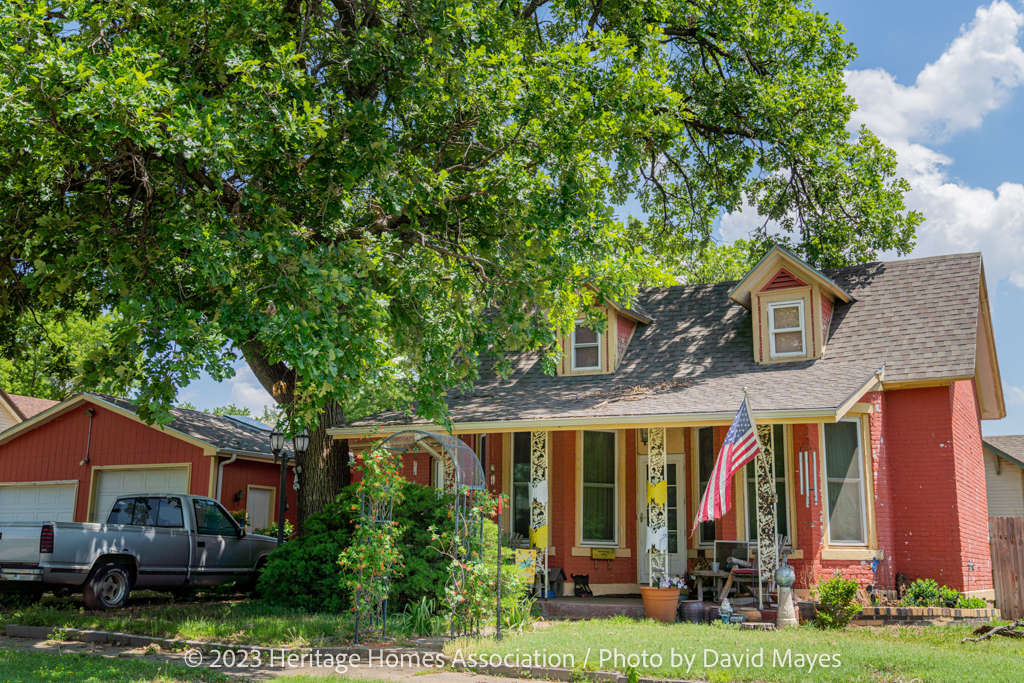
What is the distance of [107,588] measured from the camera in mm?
12836

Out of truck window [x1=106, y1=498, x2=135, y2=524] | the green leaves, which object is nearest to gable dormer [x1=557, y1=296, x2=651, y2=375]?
the green leaves

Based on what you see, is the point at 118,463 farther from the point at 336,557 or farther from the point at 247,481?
the point at 336,557

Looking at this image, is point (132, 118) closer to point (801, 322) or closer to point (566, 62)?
point (566, 62)

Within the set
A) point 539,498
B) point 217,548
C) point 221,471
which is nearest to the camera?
point 539,498

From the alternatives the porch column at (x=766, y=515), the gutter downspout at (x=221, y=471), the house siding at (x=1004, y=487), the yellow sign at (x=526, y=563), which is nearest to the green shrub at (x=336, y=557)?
the yellow sign at (x=526, y=563)

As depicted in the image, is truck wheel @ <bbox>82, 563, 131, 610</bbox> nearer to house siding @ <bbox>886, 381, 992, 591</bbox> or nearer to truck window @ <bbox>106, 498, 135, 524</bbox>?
truck window @ <bbox>106, 498, 135, 524</bbox>

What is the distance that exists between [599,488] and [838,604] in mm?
5062

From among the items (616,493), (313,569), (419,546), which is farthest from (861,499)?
(313,569)

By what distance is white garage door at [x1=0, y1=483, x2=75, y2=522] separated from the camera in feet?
70.0

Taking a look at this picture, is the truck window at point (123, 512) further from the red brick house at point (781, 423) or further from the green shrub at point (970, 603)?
the green shrub at point (970, 603)

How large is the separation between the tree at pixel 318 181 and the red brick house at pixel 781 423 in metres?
1.73

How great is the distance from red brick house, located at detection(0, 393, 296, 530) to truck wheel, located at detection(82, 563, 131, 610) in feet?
20.7

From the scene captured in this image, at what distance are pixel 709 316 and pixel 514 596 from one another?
856cm

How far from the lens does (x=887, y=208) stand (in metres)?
18.3
